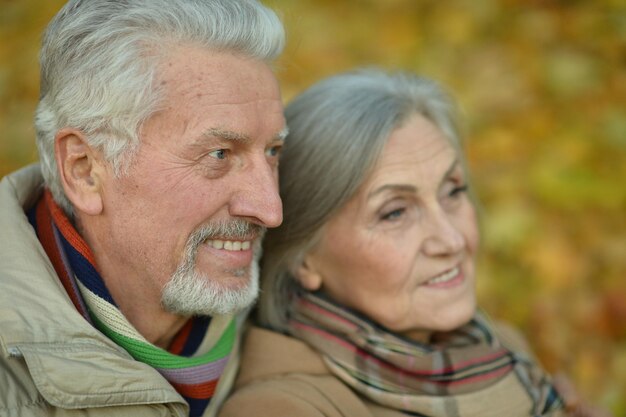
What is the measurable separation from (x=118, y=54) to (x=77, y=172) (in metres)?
0.42

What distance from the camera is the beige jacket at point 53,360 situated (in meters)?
2.38

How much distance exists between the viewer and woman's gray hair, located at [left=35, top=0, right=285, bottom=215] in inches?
106

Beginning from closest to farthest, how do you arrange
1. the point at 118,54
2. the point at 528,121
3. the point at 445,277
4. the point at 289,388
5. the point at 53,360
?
1. the point at 53,360
2. the point at 118,54
3. the point at 289,388
4. the point at 445,277
5. the point at 528,121

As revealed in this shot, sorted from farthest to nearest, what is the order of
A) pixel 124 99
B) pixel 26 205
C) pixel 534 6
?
pixel 534 6
pixel 26 205
pixel 124 99

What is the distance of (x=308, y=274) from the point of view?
346 centimetres

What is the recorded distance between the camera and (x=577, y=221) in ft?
17.3

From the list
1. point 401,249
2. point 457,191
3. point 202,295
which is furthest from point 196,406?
point 457,191

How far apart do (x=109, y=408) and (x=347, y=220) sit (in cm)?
123

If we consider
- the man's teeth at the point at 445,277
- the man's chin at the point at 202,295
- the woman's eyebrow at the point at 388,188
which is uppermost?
the woman's eyebrow at the point at 388,188

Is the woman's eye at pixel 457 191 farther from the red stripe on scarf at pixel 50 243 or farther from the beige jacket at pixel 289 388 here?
the red stripe on scarf at pixel 50 243

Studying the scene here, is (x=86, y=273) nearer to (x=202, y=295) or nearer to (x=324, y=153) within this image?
(x=202, y=295)

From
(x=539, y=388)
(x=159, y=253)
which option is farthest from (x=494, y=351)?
(x=159, y=253)

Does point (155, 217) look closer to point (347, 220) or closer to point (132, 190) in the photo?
point (132, 190)

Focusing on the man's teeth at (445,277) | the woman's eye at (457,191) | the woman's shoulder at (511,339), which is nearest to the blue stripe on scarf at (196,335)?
the man's teeth at (445,277)
